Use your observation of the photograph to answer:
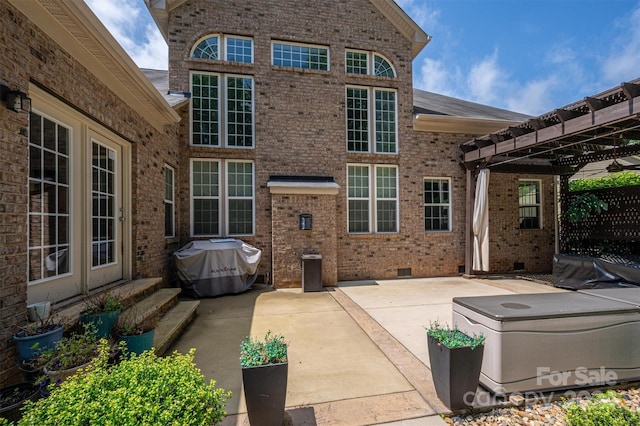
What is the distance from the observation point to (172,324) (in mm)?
4121

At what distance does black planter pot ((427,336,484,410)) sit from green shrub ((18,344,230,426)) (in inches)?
71.7

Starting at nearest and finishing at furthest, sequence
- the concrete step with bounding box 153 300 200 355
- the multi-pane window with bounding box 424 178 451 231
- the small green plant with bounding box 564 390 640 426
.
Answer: the small green plant with bounding box 564 390 640 426, the concrete step with bounding box 153 300 200 355, the multi-pane window with bounding box 424 178 451 231

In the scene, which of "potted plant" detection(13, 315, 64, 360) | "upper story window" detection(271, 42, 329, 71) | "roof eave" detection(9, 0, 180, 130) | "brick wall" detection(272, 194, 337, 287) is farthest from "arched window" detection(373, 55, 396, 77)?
"potted plant" detection(13, 315, 64, 360)

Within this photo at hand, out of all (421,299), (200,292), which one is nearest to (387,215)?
(421,299)

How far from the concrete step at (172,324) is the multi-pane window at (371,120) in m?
5.81

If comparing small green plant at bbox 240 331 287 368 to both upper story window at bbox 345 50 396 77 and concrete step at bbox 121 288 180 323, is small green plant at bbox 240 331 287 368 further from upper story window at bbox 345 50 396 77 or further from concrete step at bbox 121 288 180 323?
upper story window at bbox 345 50 396 77

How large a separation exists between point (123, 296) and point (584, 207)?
432 inches

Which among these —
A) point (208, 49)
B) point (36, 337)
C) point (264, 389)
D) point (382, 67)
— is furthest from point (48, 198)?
point (382, 67)

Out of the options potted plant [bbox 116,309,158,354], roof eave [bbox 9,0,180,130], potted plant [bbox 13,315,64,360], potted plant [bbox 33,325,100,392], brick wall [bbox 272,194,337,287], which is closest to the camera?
potted plant [bbox 33,325,100,392]

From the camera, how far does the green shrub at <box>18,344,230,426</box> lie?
1380 millimetres

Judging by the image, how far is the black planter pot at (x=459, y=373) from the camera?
2396 mm

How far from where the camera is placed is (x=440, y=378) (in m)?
2.56

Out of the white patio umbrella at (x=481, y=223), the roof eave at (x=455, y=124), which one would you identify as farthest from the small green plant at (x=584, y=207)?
the roof eave at (x=455, y=124)

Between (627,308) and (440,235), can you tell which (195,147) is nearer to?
(440,235)
